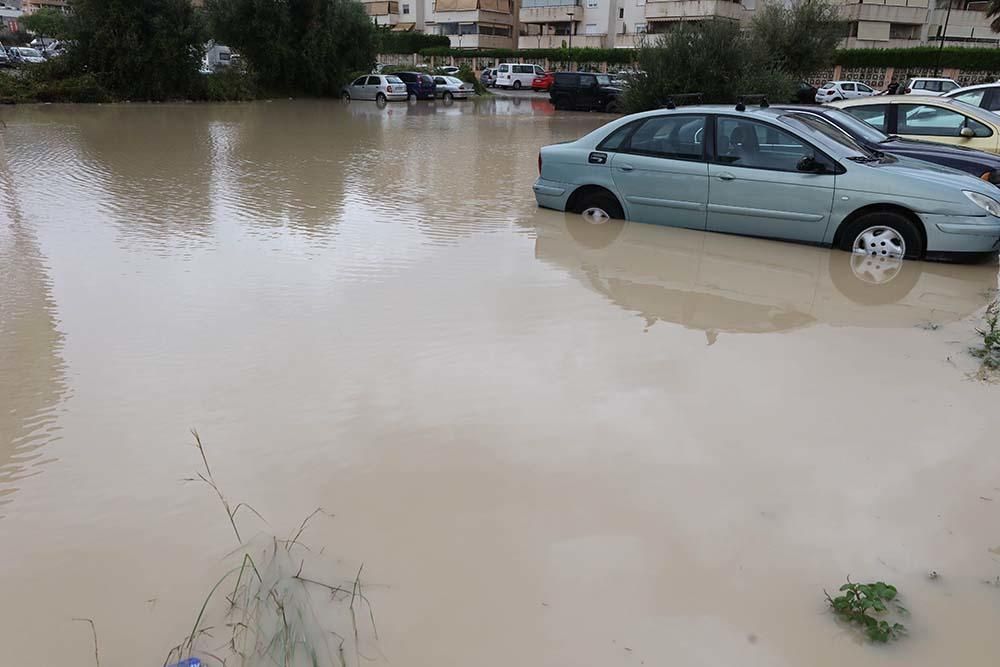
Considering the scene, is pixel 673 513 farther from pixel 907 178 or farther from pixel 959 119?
pixel 959 119

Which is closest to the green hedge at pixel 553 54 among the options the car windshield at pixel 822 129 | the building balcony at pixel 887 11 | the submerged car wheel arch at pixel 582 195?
the building balcony at pixel 887 11

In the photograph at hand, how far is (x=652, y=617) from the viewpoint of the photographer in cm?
283

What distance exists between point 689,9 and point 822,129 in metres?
53.2

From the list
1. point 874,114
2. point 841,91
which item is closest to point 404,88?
point 841,91

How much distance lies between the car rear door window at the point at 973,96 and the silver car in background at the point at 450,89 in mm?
27807

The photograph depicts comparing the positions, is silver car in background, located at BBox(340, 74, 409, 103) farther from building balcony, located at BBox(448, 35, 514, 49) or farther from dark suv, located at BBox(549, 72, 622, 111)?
building balcony, located at BBox(448, 35, 514, 49)

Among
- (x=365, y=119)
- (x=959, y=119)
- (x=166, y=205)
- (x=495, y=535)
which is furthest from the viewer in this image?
(x=365, y=119)

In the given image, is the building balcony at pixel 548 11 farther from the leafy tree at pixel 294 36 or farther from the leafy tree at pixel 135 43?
the leafy tree at pixel 135 43

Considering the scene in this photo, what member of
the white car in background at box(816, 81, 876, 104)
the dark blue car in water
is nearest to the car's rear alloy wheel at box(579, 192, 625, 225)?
the dark blue car in water

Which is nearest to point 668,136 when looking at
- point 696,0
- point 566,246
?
point 566,246

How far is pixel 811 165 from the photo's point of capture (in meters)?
7.23

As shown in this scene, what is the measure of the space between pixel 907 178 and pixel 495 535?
5785mm

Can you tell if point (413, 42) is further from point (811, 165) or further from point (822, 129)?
point (811, 165)

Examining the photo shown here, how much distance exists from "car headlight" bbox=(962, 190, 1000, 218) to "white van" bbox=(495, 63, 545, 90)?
44.7 m
